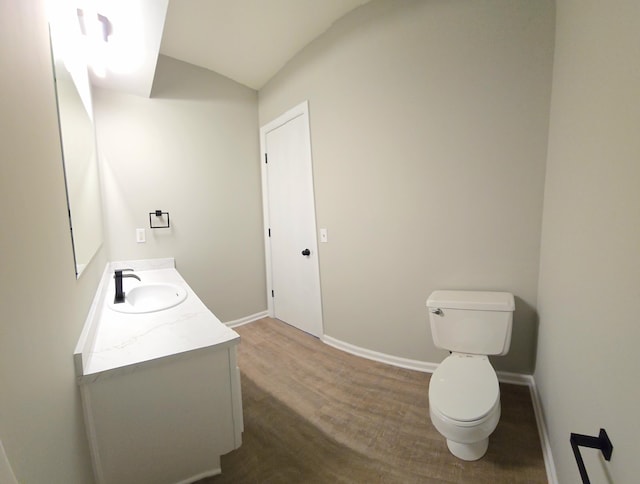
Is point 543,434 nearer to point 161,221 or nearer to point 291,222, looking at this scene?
point 291,222

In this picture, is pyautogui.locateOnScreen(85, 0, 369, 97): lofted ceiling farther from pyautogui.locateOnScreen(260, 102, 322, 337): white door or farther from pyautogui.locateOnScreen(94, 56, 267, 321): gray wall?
pyautogui.locateOnScreen(260, 102, 322, 337): white door

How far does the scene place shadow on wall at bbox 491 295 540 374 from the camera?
162 centimetres

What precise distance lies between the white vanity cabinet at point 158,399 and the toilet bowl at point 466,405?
92cm

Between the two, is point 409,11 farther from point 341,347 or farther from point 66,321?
point 341,347

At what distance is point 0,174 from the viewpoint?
466mm

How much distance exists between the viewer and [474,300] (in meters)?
1.56

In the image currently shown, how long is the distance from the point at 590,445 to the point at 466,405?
540 millimetres

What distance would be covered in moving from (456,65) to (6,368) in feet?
7.49

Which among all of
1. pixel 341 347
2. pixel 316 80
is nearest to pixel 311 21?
pixel 316 80

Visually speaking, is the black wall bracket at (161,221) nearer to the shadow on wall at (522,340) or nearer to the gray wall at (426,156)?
the gray wall at (426,156)

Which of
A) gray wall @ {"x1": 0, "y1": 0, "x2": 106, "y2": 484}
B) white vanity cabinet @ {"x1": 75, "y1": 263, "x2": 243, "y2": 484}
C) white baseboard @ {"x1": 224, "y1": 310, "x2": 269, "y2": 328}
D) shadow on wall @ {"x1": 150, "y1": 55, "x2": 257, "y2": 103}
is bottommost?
white baseboard @ {"x1": 224, "y1": 310, "x2": 269, "y2": 328}

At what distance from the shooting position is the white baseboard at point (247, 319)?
2912 millimetres

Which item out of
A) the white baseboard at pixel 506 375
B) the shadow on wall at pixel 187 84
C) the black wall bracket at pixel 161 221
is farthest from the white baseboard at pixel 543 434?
the shadow on wall at pixel 187 84

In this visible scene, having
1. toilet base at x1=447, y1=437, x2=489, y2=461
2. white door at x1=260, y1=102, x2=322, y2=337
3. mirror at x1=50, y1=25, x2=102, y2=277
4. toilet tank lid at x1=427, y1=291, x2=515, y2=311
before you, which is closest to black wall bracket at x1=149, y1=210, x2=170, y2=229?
white door at x1=260, y1=102, x2=322, y2=337
